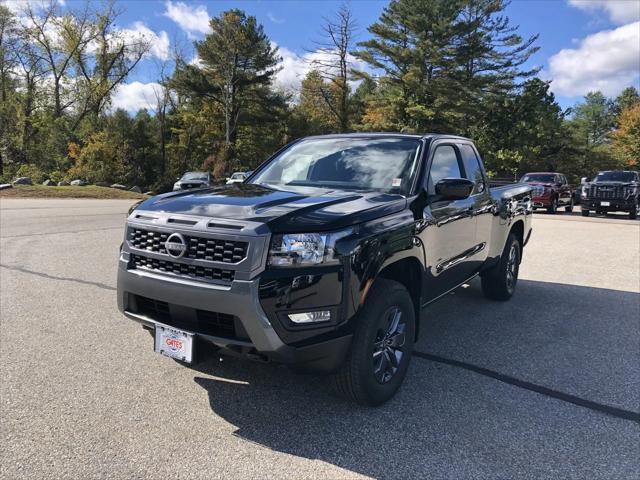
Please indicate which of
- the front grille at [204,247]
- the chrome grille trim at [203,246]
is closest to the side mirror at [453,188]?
the chrome grille trim at [203,246]

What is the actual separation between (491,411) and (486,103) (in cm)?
3943

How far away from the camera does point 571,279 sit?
7.63 metres

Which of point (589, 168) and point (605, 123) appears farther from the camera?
point (605, 123)

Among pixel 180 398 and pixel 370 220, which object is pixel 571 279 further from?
pixel 180 398

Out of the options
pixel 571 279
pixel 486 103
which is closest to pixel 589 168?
pixel 486 103

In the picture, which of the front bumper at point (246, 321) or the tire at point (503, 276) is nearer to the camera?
the front bumper at point (246, 321)

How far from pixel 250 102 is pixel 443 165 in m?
39.4

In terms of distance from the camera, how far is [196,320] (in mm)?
2928

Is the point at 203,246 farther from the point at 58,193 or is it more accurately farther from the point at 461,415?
the point at 58,193

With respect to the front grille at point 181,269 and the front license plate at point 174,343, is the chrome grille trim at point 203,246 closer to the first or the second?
the front grille at point 181,269

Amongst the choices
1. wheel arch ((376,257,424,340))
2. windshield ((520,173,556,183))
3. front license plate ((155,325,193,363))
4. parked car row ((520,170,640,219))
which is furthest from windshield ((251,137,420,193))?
Answer: windshield ((520,173,556,183))

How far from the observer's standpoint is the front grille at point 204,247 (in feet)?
9.17

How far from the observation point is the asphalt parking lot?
2.69 meters

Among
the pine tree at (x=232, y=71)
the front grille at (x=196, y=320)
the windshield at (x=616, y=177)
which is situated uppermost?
the pine tree at (x=232, y=71)
